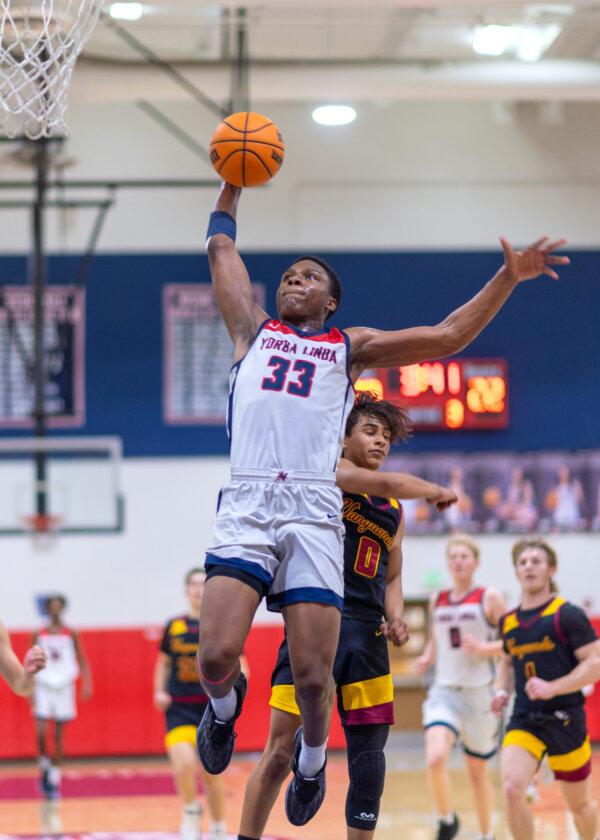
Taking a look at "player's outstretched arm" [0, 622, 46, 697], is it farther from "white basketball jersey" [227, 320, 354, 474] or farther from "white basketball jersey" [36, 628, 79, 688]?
"white basketball jersey" [36, 628, 79, 688]

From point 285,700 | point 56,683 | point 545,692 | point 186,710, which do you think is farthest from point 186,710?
point 285,700

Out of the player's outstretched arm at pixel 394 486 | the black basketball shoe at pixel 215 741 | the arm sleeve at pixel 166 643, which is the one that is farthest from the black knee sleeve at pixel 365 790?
the arm sleeve at pixel 166 643

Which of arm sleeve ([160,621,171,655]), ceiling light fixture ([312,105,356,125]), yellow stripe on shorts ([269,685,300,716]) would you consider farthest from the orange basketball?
ceiling light fixture ([312,105,356,125])

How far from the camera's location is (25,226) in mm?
14281

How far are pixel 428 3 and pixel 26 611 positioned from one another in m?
7.98

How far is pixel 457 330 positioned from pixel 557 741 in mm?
3375

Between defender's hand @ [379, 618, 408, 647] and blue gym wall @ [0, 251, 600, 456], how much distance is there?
27.7ft

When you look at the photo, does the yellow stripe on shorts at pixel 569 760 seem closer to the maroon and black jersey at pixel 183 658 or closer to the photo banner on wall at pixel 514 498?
the maroon and black jersey at pixel 183 658

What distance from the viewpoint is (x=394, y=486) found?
4.50 metres

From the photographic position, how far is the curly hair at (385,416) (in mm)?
5605

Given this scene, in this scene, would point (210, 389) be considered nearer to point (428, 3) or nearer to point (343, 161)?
point (343, 161)

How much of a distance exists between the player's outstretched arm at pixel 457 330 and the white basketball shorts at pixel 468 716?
4627 mm

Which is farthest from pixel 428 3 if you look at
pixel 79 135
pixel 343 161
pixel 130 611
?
pixel 130 611

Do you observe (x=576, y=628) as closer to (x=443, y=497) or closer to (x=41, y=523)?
(x=443, y=497)
